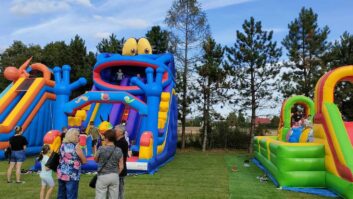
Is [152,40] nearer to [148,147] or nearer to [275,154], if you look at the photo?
[148,147]

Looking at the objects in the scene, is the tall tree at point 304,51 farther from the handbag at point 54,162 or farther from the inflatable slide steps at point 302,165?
the handbag at point 54,162

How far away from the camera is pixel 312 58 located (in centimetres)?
1969

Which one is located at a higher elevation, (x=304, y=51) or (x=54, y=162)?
(x=304, y=51)

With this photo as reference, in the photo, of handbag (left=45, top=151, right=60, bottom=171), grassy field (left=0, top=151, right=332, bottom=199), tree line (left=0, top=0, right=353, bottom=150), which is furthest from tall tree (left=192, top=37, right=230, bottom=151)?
handbag (left=45, top=151, right=60, bottom=171)

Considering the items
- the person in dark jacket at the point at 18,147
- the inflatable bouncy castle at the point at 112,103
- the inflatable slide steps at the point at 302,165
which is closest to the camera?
the inflatable slide steps at the point at 302,165

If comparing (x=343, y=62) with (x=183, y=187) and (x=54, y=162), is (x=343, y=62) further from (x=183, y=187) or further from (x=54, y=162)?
(x=54, y=162)

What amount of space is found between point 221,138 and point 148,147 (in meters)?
12.4

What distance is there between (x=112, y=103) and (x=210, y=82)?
898 centimetres

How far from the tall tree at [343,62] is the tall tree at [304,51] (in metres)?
0.49

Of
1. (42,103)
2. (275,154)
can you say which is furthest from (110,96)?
(42,103)

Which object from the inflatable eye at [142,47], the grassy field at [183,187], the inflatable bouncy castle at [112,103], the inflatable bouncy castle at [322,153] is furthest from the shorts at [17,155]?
the inflatable eye at [142,47]

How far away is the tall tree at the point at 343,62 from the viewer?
1856 centimetres

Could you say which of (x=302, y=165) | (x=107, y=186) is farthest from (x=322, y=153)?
(x=107, y=186)

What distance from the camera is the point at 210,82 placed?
65.2 ft
